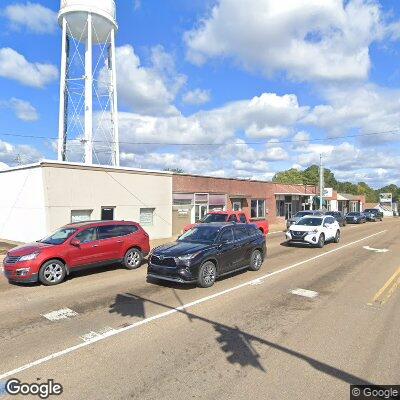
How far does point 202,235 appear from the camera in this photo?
457 inches

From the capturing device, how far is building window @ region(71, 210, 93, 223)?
64.1 ft

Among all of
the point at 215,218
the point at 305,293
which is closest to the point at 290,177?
the point at 215,218

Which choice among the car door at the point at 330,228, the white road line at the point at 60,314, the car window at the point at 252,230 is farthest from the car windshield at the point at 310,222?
the white road line at the point at 60,314

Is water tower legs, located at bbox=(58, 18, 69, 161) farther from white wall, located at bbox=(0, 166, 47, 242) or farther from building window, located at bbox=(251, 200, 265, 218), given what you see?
building window, located at bbox=(251, 200, 265, 218)

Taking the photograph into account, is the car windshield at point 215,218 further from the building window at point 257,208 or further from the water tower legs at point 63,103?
the building window at point 257,208

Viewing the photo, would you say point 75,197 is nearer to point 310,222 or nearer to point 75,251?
point 75,251

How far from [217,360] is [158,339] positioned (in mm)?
1246

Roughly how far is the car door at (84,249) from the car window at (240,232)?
4.39m

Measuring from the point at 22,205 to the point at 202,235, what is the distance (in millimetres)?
12739

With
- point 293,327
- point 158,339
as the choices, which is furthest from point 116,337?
point 293,327

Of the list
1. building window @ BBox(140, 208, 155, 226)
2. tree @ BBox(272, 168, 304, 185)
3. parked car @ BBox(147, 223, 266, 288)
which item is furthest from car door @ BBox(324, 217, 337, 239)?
tree @ BBox(272, 168, 304, 185)

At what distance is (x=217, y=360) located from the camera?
225 inches

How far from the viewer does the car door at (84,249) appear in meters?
11.8

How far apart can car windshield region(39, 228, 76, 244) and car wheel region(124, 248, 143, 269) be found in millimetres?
2069
